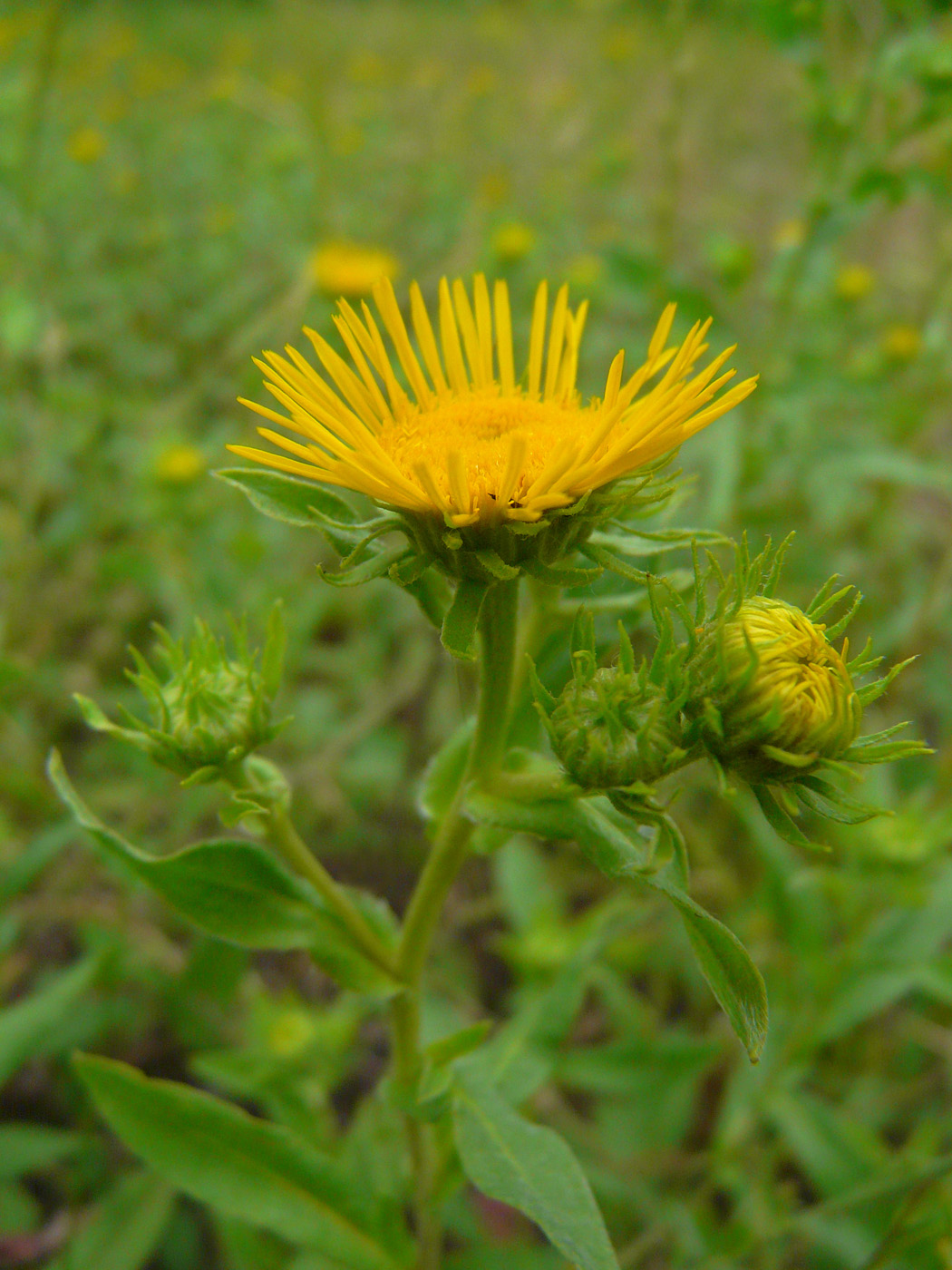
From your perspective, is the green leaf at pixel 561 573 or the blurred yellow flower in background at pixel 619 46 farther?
the blurred yellow flower in background at pixel 619 46

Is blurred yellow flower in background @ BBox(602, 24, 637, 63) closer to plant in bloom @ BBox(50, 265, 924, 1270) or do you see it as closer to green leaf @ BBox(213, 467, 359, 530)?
plant in bloom @ BBox(50, 265, 924, 1270)

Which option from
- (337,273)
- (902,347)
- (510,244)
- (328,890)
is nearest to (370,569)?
(328,890)

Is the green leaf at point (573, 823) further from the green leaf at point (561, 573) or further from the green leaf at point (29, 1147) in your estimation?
the green leaf at point (29, 1147)

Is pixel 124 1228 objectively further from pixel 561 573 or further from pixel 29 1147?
pixel 561 573

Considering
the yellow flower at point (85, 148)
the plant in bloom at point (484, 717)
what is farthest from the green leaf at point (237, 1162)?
the yellow flower at point (85, 148)

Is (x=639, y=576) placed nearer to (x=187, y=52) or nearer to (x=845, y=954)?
(x=845, y=954)

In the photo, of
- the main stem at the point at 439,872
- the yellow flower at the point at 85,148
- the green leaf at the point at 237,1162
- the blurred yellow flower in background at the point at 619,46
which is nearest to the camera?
the main stem at the point at 439,872

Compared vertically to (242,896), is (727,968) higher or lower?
higher
